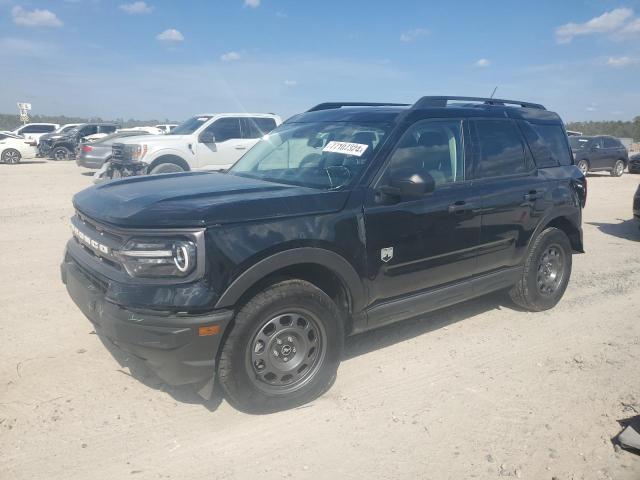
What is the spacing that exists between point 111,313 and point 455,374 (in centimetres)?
252

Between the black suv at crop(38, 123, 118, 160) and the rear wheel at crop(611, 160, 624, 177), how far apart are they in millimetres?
24359

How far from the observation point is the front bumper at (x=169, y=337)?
2754mm

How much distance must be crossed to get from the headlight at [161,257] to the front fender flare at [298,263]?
270 millimetres

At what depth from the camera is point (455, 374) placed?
3.83 m

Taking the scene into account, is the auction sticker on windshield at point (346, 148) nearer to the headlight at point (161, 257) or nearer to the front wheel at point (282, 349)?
the front wheel at point (282, 349)

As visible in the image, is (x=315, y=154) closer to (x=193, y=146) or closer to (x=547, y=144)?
(x=547, y=144)

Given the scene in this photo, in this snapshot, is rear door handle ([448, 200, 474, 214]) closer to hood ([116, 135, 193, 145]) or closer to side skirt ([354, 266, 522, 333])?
side skirt ([354, 266, 522, 333])

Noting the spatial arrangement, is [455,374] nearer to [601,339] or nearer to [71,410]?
[601,339]

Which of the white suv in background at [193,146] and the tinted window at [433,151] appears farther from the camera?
the white suv in background at [193,146]

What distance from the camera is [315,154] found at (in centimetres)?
402

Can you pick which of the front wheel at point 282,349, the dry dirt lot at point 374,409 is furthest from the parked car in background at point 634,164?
the front wheel at point 282,349

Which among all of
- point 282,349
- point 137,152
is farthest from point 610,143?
point 282,349

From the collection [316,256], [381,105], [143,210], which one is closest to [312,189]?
[316,256]

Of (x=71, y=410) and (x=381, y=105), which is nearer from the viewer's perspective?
(x=71, y=410)
